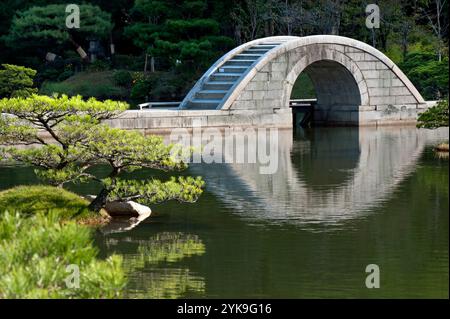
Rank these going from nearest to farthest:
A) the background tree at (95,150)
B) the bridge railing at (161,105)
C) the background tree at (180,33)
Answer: the background tree at (95,150) → the bridge railing at (161,105) → the background tree at (180,33)

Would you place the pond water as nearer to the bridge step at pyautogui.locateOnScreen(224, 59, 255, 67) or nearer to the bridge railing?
the bridge railing

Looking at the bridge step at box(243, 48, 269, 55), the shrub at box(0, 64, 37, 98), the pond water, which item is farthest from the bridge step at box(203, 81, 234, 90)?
the pond water

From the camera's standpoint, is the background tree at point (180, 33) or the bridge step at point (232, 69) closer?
the bridge step at point (232, 69)

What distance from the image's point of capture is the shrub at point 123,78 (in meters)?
54.5

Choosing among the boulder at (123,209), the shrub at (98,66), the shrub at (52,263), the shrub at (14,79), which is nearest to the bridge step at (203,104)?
the shrub at (14,79)

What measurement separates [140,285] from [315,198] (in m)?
9.65

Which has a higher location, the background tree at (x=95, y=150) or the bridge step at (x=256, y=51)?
the bridge step at (x=256, y=51)

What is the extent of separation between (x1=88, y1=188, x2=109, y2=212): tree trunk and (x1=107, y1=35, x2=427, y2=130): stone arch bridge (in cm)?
1886

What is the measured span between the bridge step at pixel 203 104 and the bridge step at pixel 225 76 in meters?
1.44

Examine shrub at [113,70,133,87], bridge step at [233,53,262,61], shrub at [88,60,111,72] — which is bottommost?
shrub at [113,70,133,87]

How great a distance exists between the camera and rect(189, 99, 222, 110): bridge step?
45.0 m

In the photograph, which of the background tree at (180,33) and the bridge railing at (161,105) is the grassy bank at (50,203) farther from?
the background tree at (180,33)
